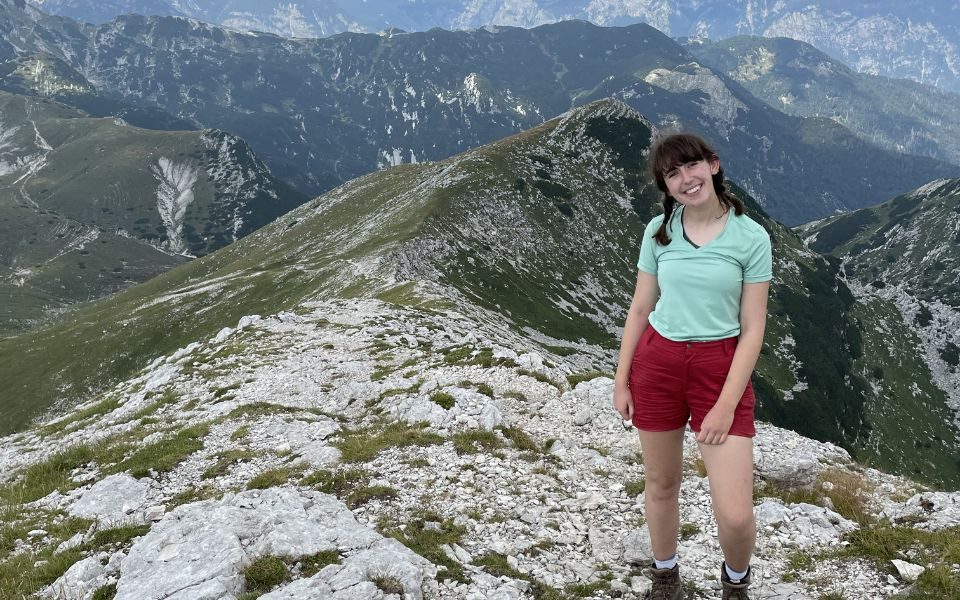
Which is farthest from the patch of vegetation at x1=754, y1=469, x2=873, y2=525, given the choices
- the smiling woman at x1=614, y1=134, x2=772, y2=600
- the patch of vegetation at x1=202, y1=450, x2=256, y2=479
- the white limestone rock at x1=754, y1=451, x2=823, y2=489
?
the patch of vegetation at x1=202, y1=450, x2=256, y2=479

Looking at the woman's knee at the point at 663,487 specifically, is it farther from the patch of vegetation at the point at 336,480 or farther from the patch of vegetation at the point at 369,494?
the patch of vegetation at the point at 336,480

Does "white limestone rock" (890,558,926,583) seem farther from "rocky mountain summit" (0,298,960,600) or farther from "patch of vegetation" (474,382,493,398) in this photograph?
"patch of vegetation" (474,382,493,398)

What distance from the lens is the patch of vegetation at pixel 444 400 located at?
17.0 meters

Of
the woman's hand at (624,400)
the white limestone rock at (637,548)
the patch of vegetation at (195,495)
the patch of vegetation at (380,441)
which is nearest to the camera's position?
the woman's hand at (624,400)

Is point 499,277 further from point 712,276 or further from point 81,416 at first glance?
point 712,276

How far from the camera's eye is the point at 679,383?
19.7ft

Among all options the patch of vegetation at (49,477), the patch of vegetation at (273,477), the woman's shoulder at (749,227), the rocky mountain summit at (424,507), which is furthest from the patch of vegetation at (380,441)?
the woman's shoulder at (749,227)

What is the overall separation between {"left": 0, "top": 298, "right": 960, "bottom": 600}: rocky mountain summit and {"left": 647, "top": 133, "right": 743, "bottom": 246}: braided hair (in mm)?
5763

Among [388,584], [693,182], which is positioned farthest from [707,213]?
[388,584]

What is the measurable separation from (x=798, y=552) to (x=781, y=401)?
141 m

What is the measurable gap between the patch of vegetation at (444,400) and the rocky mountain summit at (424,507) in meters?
0.13

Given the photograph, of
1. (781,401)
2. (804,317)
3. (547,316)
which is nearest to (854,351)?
(804,317)

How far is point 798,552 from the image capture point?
882cm

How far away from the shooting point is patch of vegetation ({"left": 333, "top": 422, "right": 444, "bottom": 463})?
13.6m
